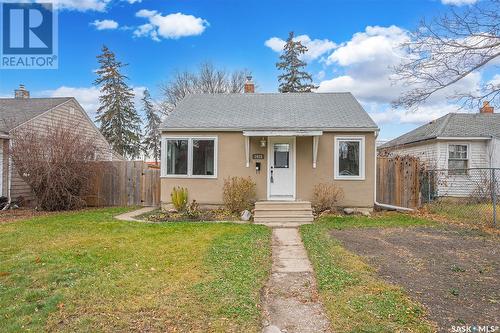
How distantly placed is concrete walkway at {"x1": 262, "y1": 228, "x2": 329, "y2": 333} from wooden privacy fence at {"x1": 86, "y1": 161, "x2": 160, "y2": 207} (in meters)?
8.55

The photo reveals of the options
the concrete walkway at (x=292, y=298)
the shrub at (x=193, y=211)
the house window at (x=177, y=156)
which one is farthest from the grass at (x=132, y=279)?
the house window at (x=177, y=156)

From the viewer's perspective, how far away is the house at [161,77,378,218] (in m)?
10.9

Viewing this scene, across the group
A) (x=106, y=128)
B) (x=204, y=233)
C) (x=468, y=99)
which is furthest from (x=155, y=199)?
(x=106, y=128)

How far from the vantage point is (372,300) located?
3770 millimetres

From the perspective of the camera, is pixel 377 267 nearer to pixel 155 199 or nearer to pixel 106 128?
pixel 155 199

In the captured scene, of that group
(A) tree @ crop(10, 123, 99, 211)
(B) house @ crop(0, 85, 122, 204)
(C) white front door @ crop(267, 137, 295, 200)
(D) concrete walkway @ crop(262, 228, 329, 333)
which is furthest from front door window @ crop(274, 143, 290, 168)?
(B) house @ crop(0, 85, 122, 204)

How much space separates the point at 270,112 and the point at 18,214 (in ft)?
31.7

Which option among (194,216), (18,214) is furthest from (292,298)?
(18,214)

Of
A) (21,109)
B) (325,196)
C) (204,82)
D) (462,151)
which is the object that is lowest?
(325,196)

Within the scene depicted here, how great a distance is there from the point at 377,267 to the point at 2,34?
583 inches

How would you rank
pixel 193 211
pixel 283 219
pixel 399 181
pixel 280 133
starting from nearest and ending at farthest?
pixel 283 219 → pixel 193 211 → pixel 280 133 → pixel 399 181

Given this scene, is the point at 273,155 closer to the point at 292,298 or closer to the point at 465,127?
the point at 292,298

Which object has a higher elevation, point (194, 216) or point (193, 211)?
point (193, 211)

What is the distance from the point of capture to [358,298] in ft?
12.6
